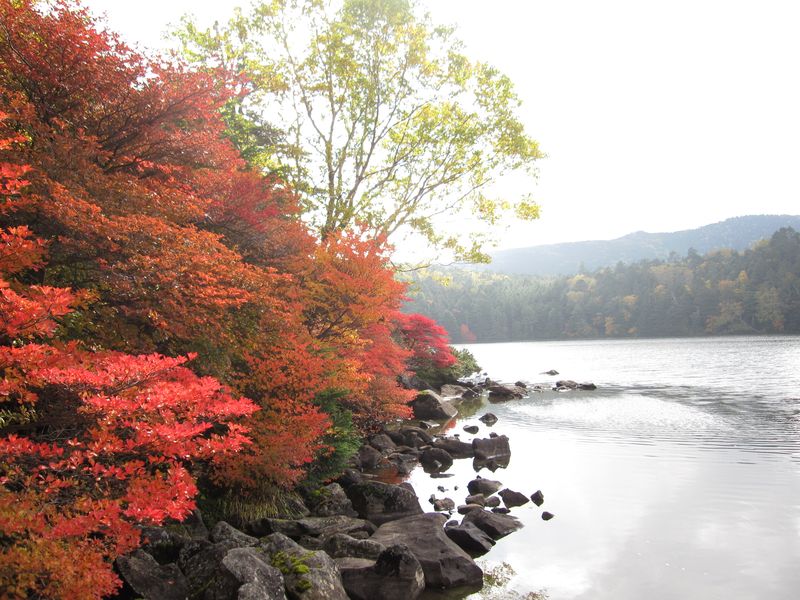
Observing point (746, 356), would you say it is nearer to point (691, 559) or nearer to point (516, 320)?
point (691, 559)

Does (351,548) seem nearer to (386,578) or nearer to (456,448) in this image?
(386,578)

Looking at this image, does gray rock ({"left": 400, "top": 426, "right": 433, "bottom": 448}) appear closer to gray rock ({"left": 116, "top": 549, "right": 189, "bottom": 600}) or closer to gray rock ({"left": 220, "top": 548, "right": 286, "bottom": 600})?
gray rock ({"left": 220, "top": 548, "right": 286, "bottom": 600})

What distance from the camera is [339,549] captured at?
8.34 m

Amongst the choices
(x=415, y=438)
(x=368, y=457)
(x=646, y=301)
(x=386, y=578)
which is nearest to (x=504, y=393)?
(x=415, y=438)

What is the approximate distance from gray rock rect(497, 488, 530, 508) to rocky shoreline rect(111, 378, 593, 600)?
1.0 inches

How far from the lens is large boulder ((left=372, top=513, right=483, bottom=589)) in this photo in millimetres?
8016

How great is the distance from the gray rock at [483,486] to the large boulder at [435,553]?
3.44 meters

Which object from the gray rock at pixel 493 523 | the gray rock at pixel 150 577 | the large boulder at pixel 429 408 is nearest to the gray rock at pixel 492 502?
the gray rock at pixel 493 523

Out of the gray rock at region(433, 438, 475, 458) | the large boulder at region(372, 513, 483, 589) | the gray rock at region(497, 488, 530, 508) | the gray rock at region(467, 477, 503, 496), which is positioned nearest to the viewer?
the large boulder at region(372, 513, 483, 589)

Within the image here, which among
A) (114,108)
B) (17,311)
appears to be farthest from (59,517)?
(114,108)

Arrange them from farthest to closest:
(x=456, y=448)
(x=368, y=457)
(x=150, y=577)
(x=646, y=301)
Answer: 1. (x=646, y=301)
2. (x=456, y=448)
3. (x=368, y=457)
4. (x=150, y=577)

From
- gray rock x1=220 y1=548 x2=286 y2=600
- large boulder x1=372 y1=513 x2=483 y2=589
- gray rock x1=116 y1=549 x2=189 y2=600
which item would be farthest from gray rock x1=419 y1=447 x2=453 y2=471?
gray rock x1=116 y1=549 x2=189 y2=600

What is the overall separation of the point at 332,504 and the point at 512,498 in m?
4.40

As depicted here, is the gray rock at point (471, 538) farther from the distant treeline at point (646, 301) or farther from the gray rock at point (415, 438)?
the distant treeline at point (646, 301)
